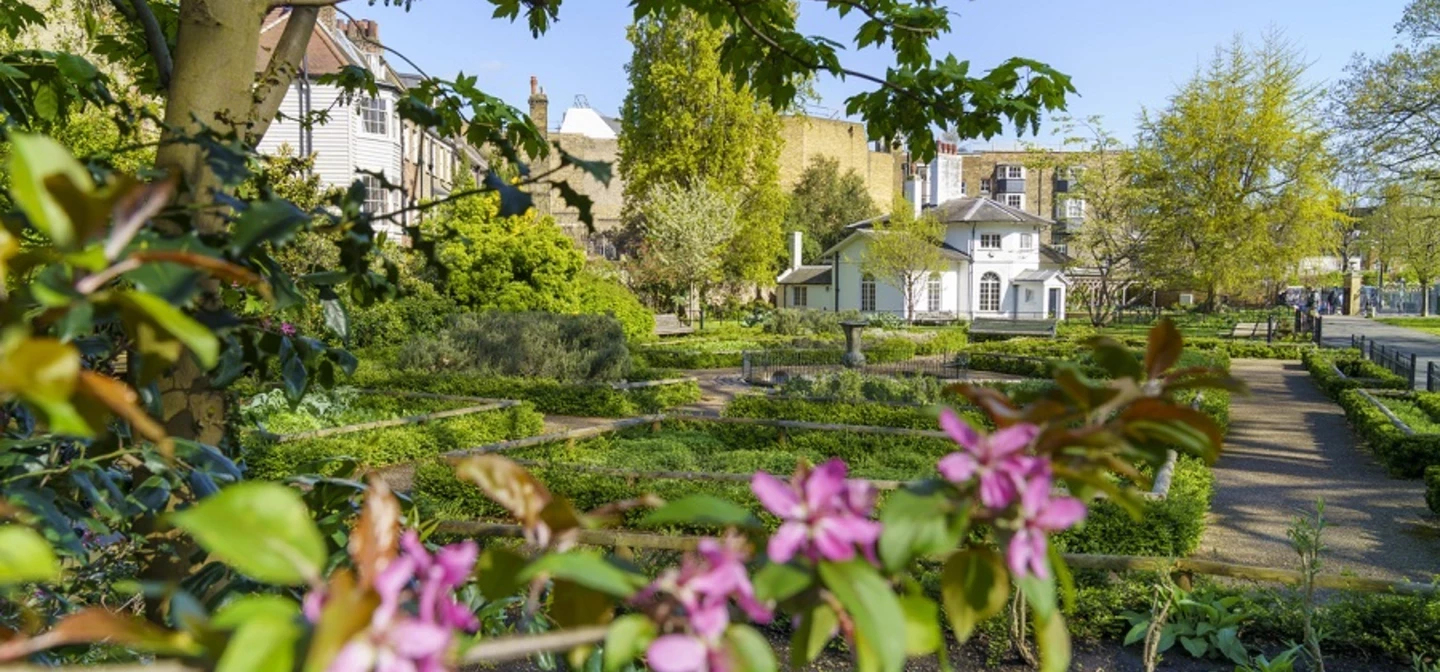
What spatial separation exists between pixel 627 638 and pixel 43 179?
427mm

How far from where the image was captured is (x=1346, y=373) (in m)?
17.4

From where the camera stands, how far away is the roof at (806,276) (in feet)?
143

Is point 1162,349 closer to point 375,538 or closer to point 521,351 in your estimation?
point 375,538

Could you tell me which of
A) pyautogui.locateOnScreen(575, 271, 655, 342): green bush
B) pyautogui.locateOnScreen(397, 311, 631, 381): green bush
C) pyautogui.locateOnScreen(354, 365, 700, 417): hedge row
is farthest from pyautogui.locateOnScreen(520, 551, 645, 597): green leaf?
pyautogui.locateOnScreen(575, 271, 655, 342): green bush

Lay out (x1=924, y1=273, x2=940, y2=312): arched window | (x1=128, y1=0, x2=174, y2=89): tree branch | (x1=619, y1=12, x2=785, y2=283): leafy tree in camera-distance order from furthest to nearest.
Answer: (x1=924, y1=273, x2=940, y2=312): arched window
(x1=619, y1=12, x2=785, y2=283): leafy tree
(x1=128, y1=0, x2=174, y2=89): tree branch

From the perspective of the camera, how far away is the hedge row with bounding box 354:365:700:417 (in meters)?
12.3

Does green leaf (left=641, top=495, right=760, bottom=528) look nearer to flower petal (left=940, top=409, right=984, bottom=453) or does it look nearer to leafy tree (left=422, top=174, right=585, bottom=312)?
flower petal (left=940, top=409, right=984, bottom=453)

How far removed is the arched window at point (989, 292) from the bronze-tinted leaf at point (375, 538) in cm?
4186

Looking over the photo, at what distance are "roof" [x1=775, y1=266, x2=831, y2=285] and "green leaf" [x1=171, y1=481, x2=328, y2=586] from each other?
140ft

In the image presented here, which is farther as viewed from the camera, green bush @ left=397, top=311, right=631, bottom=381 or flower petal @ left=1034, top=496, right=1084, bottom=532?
green bush @ left=397, top=311, right=631, bottom=381

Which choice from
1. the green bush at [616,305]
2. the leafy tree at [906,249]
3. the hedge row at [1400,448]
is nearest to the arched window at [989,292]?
the leafy tree at [906,249]

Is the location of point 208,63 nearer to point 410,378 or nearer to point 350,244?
point 350,244

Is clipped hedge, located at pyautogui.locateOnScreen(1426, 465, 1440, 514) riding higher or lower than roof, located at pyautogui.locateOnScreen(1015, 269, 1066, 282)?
lower

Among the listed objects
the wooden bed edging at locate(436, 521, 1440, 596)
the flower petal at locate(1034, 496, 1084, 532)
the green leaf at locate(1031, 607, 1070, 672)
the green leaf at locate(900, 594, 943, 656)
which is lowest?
the wooden bed edging at locate(436, 521, 1440, 596)
